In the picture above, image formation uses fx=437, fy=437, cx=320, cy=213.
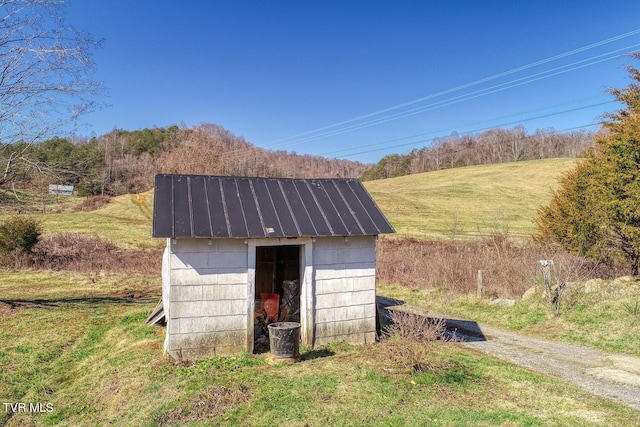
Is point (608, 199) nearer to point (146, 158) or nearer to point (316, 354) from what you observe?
point (316, 354)

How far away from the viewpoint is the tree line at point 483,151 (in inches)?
3329

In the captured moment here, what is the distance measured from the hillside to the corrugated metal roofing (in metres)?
17.3

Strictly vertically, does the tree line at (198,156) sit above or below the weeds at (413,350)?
above

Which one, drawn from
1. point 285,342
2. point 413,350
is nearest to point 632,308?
point 413,350

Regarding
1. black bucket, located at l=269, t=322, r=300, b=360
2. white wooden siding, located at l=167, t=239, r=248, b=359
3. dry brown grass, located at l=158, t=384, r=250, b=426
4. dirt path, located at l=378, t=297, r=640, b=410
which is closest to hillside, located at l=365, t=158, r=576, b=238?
dirt path, located at l=378, t=297, r=640, b=410

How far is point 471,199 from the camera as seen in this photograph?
152 feet

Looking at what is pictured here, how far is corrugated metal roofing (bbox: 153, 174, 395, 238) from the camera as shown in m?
8.24

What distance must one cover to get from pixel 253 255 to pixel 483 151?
88628 mm

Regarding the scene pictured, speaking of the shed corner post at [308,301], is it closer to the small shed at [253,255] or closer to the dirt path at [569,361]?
the small shed at [253,255]

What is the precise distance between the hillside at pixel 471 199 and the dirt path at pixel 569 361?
48.3 ft

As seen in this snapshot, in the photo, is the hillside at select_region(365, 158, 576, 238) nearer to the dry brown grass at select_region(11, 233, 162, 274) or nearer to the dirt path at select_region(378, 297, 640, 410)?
the dirt path at select_region(378, 297, 640, 410)

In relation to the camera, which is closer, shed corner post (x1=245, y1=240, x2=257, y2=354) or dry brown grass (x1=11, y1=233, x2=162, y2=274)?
shed corner post (x1=245, y1=240, x2=257, y2=354)

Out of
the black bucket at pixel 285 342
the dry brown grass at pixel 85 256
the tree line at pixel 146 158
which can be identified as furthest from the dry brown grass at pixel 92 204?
the black bucket at pixel 285 342

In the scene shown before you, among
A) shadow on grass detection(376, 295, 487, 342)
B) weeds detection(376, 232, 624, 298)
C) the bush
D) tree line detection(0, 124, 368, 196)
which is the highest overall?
tree line detection(0, 124, 368, 196)
